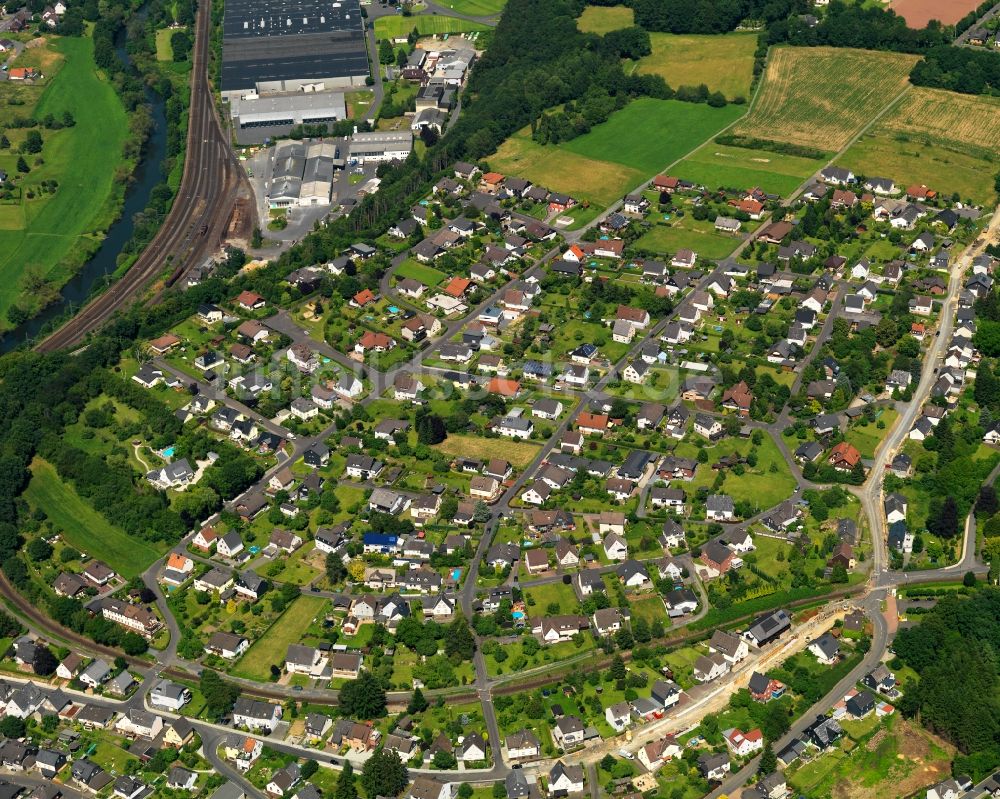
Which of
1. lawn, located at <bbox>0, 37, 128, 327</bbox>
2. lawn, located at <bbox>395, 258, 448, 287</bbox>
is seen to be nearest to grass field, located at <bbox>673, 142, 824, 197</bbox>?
lawn, located at <bbox>395, 258, 448, 287</bbox>

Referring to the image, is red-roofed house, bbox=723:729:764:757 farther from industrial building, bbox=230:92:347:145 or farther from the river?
industrial building, bbox=230:92:347:145

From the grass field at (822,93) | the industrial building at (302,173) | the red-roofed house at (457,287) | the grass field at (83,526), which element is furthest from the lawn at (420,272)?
the grass field at (822,93)

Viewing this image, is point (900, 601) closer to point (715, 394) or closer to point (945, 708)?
point (945, 708)

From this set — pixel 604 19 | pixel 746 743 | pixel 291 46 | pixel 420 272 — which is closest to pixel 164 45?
pixel 291 46

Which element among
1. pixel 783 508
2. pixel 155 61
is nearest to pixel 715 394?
pixel 783 508

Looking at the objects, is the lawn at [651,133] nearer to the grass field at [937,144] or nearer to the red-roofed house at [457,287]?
the grass field at [937,144]

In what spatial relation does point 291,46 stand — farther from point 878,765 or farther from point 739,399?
point 878,765
